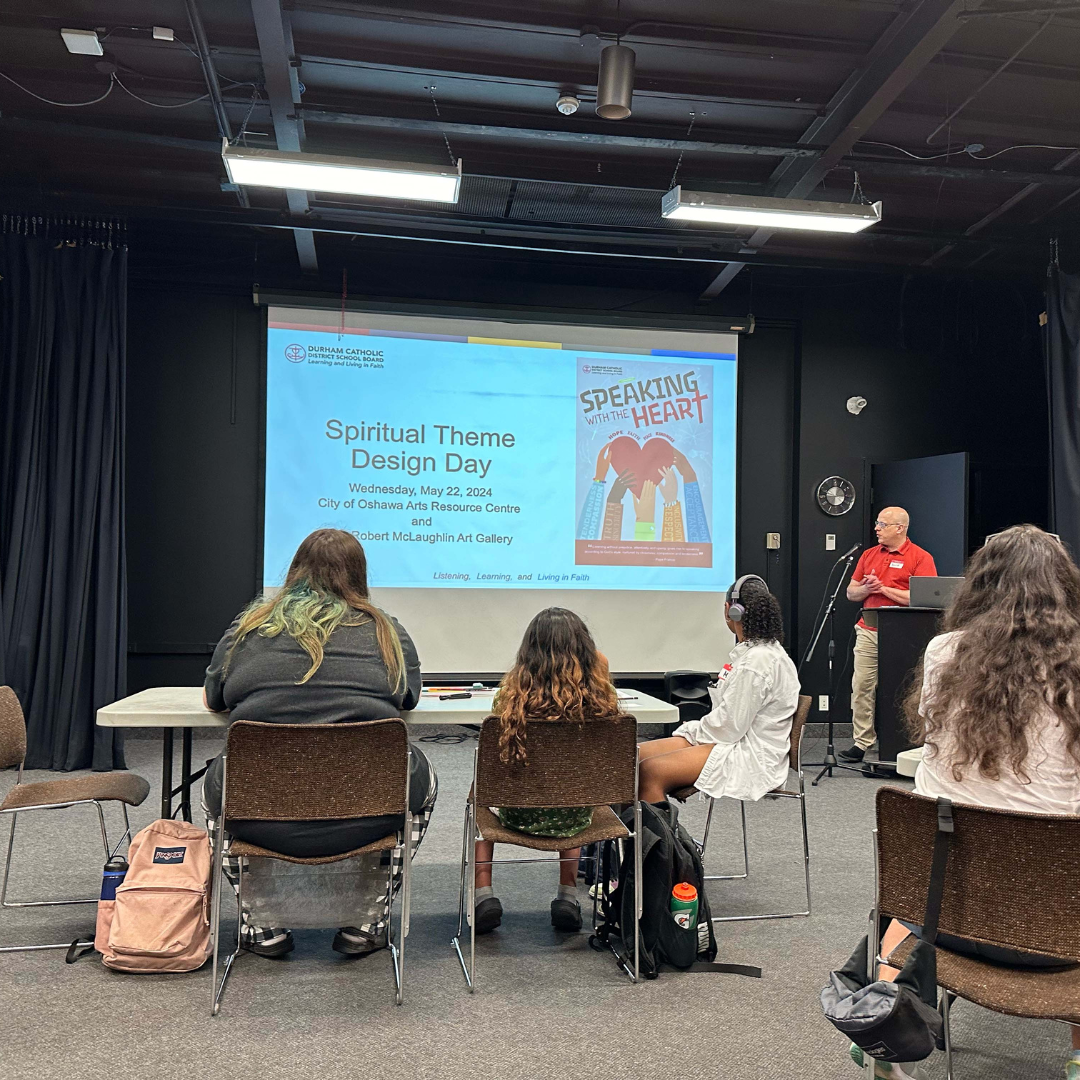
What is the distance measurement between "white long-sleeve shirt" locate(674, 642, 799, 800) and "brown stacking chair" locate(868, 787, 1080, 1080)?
1.30 m

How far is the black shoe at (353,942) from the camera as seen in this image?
2.75 metres

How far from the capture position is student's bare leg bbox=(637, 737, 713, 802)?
3.18m

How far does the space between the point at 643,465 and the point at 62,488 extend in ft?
11.4

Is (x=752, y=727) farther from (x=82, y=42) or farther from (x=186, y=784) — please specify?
(x=82, y=42)

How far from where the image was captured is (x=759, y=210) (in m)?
4.69

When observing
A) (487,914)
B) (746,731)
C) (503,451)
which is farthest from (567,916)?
(503,451)

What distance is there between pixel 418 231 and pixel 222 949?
4.41m

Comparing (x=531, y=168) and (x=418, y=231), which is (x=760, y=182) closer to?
Result: (x=531, y=168)

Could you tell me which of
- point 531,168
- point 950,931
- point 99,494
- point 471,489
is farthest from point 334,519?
point 950,931

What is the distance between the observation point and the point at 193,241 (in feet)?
20.3

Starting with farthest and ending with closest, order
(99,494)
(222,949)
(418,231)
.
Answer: (418,231) < (99,494) < (222,949)

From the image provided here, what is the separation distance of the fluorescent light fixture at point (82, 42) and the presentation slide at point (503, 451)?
1.87 m

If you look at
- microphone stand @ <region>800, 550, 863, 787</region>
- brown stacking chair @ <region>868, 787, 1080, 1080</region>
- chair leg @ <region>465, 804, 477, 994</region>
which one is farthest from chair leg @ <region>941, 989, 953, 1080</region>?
microphone stand @ <region>800, 550, 863, 787</region>

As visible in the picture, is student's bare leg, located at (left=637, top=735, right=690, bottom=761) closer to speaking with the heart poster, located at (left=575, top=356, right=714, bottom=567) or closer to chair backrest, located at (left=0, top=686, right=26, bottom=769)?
chair backrest, located at (left=0, top=686, right=26, bottom=769)
